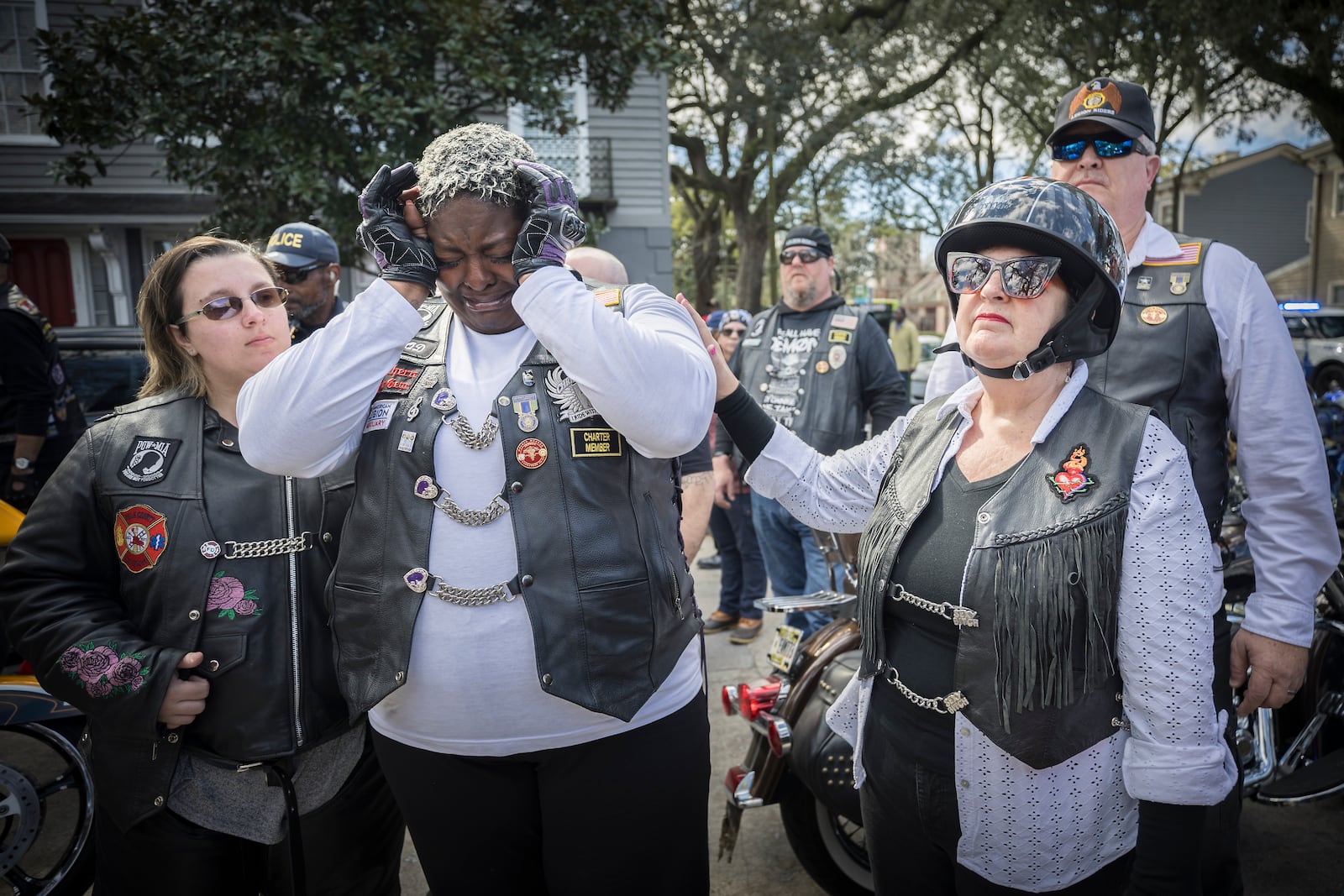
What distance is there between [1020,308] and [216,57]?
22.7 feet

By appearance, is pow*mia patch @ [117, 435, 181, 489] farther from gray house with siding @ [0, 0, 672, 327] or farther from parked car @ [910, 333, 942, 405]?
parked car @ [910, 333, 942, 405]

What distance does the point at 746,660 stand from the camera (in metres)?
4.91

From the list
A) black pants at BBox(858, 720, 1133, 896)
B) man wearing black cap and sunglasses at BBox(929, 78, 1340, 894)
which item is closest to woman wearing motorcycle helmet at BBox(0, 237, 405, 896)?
black pants at BBox(858, 720, 1133, 896)

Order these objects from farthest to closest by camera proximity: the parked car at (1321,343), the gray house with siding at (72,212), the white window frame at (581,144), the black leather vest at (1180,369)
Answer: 1. the parked car at (1321,343)
2. the white window frame at (581,144)
3. the gray house with siding at (72,212)
4. the black leather vest at (1180,369)

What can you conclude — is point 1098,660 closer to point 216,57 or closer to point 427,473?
point 427,473

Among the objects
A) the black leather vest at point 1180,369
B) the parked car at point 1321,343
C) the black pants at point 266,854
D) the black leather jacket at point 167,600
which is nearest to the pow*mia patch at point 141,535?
the black leather jacket at point 167,600

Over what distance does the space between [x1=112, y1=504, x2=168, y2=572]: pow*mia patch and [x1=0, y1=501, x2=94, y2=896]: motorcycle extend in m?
1.17

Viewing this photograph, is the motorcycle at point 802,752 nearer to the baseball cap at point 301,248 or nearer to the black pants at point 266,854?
the black pants at point 266,854

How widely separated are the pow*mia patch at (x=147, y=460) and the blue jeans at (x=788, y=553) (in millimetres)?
3159

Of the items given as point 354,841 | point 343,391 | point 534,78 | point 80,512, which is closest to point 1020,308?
point 343,391

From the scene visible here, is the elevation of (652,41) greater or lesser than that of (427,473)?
greater

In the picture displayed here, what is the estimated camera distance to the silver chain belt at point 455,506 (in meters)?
1.62

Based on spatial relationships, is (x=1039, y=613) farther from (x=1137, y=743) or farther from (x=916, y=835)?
(x=916, y=835)

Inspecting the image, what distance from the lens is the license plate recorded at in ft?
9.56
